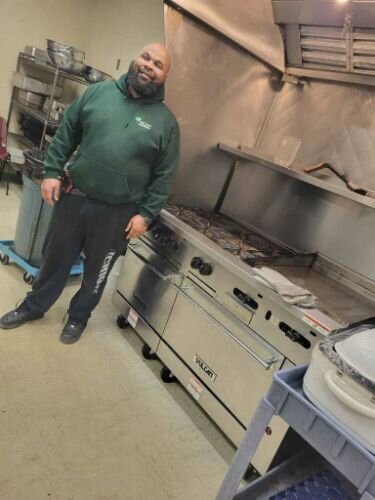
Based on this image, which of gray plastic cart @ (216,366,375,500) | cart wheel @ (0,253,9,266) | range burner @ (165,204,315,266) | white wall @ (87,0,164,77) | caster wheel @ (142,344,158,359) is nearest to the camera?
gray plastic cart @ (216,366,375,500)

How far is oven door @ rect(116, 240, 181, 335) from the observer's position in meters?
1.91

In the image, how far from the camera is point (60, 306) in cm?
227

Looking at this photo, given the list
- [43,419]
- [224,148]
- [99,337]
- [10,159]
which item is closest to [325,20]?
[224,148]

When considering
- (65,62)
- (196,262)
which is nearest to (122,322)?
(196,262)

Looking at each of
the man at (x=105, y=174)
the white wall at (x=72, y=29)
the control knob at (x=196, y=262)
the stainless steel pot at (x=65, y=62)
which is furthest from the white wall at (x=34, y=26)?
Answer: the control knob at (x=196, y=262)

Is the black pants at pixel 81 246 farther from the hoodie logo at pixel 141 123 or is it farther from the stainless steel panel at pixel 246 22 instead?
the stainless steel panel at pixel 246 22

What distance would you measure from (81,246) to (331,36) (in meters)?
1.55

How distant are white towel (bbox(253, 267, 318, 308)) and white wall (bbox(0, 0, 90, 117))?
12.4 feet

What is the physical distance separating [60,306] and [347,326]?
166cm

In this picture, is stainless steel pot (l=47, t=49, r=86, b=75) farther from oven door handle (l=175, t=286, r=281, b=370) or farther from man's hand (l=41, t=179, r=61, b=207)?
oven door handle (l=175, t=286, r=281, b=370)

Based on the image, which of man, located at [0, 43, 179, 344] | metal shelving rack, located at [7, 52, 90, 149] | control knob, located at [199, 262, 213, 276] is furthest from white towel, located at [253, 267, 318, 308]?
metal shelving rack, located at [7, 52, 90, 149]

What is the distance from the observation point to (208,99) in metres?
2.12

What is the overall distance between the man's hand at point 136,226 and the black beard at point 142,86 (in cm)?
55

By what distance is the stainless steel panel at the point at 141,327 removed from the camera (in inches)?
78.5
